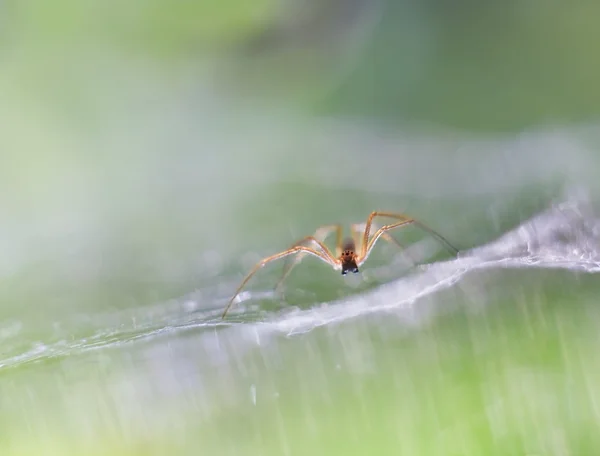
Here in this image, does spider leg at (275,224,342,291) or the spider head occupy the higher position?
spider leg at (275,224,342,291)

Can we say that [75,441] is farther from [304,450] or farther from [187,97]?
[187,97]

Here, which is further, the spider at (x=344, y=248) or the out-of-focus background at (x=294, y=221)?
the spider at (x=344, y=248)

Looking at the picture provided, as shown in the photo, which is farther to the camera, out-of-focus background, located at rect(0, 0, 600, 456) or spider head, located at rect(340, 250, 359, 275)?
spider head, located at rect(340, 250, 359, 275)

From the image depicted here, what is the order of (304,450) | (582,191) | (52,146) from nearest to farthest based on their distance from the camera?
(304,450) < (582,191) < (52,146)

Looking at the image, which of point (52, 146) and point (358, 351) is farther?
point (52, 146)

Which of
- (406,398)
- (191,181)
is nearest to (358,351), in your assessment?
(406,398)
